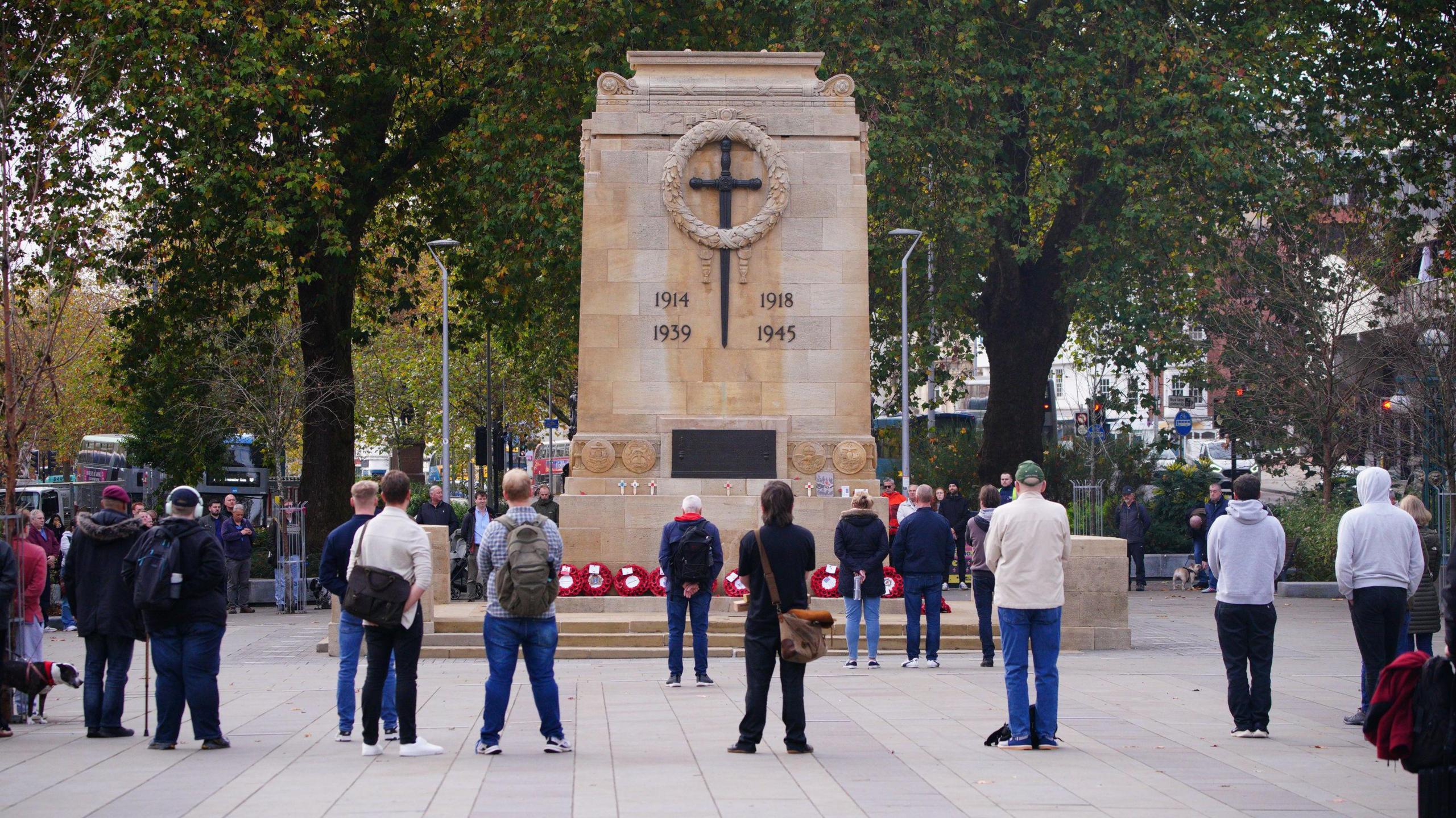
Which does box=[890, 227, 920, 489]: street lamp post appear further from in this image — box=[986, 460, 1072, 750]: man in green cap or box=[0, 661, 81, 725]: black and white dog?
box=[0, 661, 81, 725]: black and white dog

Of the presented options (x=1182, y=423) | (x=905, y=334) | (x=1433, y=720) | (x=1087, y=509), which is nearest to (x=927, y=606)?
(x=1433, y=720)

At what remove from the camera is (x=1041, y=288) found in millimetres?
31625

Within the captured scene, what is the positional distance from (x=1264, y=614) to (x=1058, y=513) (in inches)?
71.3

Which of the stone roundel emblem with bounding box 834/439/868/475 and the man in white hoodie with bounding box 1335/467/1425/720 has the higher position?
the stone roundel emblem with bounding box 834/439/868/475

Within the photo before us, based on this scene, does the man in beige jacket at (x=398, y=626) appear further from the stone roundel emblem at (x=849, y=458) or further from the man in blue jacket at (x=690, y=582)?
the stone roundel emblem at (x=849, y=458)

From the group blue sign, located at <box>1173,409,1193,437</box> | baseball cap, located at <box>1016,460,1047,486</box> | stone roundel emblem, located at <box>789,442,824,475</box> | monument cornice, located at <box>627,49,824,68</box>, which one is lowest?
baseball cap, located at <box>1016,460,1047,486</box>

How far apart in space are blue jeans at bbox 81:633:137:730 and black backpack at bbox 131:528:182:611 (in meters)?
0.85

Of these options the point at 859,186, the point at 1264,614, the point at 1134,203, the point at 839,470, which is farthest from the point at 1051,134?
the point at 1264,614

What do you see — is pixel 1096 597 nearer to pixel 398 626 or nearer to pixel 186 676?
pixel 398 626

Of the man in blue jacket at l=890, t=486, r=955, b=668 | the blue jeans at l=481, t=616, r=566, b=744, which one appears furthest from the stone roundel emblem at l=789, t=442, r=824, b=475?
the blue jeans at l=481, t=616, r=566, b=744

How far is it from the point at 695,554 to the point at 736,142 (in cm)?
747

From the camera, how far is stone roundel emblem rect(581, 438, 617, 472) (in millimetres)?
19984

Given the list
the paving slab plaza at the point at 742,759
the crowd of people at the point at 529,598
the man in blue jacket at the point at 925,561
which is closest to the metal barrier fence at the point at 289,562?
the paving slab plaza at the point at 742,759

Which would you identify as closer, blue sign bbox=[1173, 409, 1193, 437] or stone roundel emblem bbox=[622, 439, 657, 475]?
stone roundel emblem bbox=[622, 439, 657, 475]
